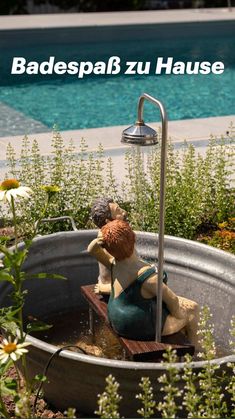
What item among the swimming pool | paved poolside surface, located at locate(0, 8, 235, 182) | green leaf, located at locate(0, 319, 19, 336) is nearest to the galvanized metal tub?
green leaf, located at locate(0, 319, 19, 336)

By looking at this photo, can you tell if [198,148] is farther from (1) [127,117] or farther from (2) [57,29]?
(2) [57,29]

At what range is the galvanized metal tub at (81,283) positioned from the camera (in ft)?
9.45

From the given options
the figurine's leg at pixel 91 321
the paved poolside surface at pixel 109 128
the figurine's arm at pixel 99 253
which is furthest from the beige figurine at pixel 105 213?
the paved poolside surface at pixel 109 128

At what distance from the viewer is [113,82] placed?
1280cm

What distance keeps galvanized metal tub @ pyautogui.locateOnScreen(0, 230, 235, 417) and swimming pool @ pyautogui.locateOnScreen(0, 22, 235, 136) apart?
547 cm

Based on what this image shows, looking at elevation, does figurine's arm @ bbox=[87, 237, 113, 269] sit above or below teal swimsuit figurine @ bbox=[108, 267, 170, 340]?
above

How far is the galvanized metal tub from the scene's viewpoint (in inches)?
113

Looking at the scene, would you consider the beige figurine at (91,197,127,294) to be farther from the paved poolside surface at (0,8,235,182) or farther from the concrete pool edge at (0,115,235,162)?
the concrete pool edge at (0,115,235,162)

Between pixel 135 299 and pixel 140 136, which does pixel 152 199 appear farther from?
pixel 140 136

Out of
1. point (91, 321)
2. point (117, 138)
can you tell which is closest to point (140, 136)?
point (91, 321)

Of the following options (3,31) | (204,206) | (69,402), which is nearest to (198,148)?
(204,206)

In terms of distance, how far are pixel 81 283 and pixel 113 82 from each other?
9.38m

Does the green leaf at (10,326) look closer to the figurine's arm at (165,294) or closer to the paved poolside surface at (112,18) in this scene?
the figurine's arm at (165,294)

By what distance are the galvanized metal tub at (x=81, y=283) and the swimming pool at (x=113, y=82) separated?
547 centimetres
